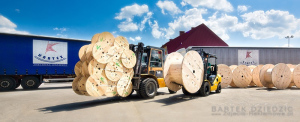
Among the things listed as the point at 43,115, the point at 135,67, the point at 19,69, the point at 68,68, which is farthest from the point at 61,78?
the point at 43,115

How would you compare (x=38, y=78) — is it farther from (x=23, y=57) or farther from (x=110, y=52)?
(x=110, y=52)

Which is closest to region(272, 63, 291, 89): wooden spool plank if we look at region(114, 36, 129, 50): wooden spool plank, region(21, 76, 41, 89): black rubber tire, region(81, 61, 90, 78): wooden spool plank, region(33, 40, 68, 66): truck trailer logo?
region(114, 36, 129, 50): wooden spool plank

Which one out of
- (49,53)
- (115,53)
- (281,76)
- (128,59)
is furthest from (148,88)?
(281,76)

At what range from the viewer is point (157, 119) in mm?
5125

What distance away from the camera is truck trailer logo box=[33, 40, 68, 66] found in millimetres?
13367

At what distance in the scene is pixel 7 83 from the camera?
497 inches

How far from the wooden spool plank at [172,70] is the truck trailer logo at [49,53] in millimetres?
9064

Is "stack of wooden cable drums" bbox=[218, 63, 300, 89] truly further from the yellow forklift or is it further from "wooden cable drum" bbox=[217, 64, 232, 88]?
the yellow forklift

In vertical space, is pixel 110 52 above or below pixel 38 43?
below

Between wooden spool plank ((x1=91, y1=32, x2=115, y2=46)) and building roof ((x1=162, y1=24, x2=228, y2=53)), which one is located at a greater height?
building roof ((x1=162, y1=24, x2=228, y2=53))

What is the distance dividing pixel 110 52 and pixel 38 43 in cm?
886

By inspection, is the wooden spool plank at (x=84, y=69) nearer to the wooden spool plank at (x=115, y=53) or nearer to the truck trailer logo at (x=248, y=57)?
the wooden spool plank at (x=115, y=53)

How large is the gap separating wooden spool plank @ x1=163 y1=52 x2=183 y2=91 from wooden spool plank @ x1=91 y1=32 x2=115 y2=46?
2444 millimetres

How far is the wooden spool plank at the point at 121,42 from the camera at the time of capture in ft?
24.4
